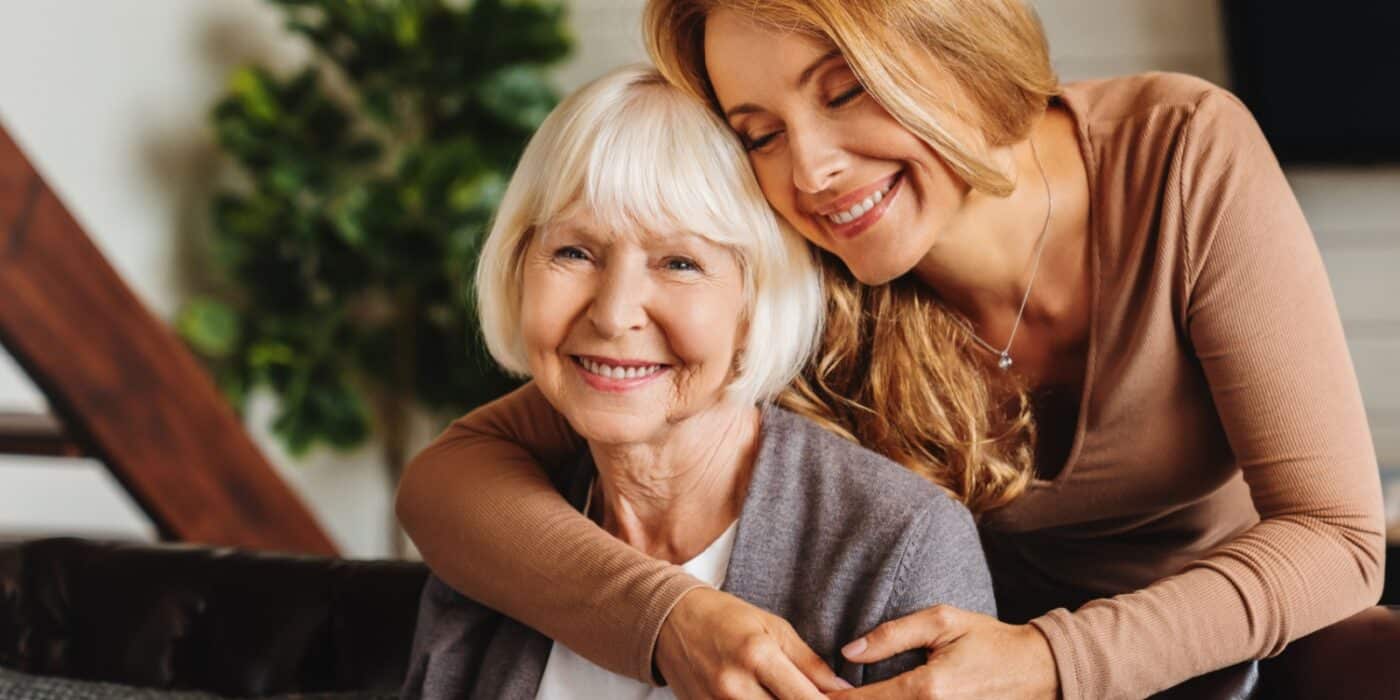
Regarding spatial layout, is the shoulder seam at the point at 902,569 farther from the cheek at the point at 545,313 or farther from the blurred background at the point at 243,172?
the blurred background at the point at 243,172

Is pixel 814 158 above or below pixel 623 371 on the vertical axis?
above

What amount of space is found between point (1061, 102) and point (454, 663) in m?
0.90

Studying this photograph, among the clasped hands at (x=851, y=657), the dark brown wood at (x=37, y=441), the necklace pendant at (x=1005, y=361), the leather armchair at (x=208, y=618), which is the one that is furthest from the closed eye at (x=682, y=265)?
the dark brown wood at (x=37, y=441)

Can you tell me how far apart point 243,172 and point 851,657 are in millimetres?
3197

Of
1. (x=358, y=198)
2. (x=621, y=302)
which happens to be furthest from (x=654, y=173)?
(x=358, y=198)

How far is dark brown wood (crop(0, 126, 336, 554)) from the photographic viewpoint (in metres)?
2.14

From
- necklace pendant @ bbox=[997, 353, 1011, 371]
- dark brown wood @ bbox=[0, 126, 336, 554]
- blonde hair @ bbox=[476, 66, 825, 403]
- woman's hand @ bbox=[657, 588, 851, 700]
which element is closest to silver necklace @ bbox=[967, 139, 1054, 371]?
necklace pendant @ bbox=[997, 353, 1011, 371]

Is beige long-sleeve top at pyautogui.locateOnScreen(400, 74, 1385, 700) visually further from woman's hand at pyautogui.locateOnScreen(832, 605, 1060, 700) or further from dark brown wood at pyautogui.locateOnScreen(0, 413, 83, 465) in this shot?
dark brown wood at pyautogui.locateOnScreen(0, 413, 83, 465)

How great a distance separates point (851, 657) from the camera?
122cm

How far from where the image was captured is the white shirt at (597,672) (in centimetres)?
141

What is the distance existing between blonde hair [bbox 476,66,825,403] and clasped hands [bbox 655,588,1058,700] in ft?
0.88

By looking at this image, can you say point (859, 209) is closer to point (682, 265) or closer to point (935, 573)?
point (682, 265)

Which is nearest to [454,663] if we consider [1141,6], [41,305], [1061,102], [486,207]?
[1061,102]

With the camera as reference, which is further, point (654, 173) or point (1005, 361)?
point (1005, 361)
